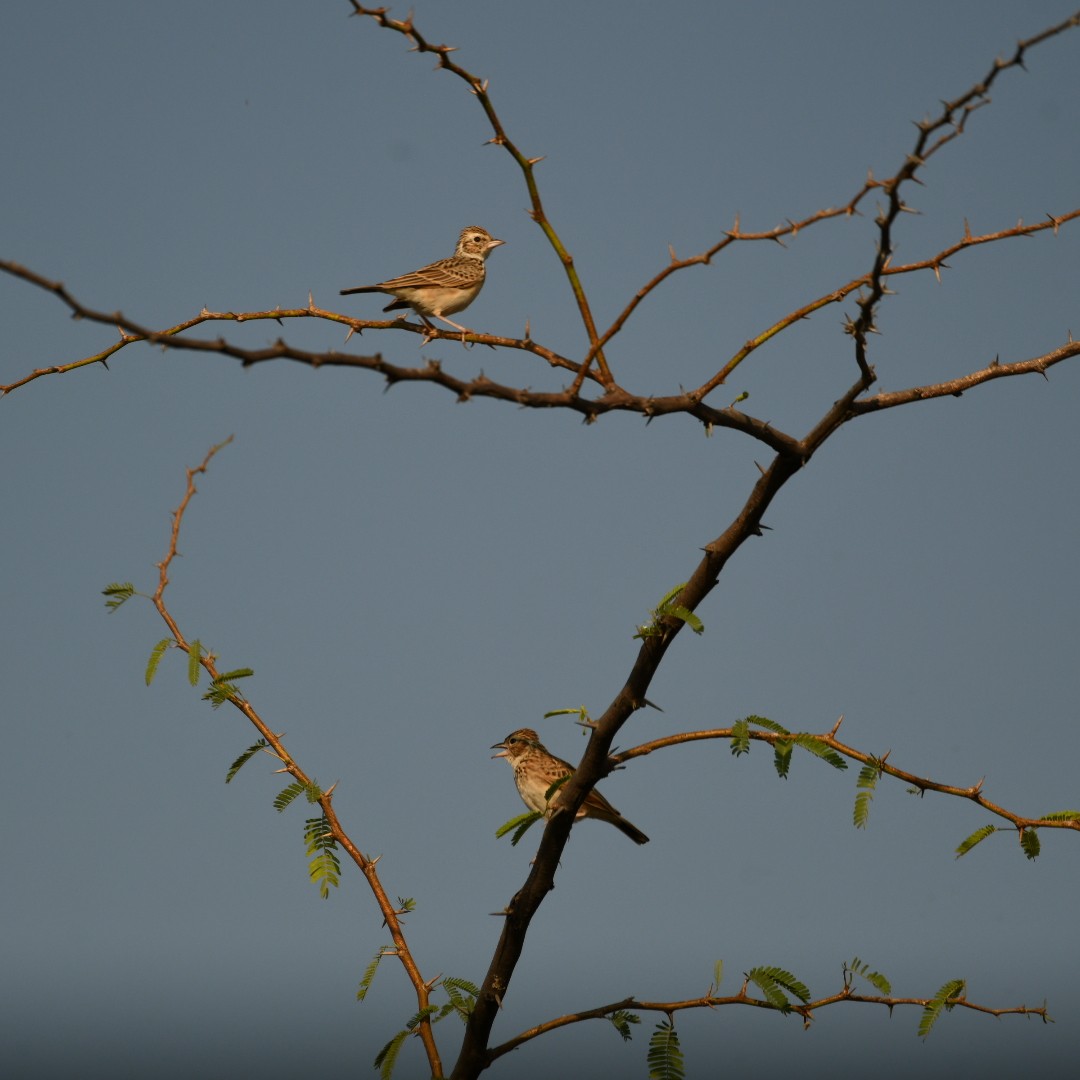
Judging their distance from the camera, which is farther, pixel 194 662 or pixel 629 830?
pixel 629 830

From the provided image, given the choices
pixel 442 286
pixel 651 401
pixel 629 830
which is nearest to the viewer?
pixel 651 401

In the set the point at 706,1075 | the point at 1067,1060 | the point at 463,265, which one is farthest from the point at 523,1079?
the point at 463,265

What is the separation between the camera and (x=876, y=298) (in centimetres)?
334

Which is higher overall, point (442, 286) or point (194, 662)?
point (442, 286)

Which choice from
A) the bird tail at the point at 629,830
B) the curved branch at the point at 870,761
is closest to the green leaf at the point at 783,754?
the curved branch at the point at 870,761

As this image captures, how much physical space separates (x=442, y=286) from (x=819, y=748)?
768 centimetres

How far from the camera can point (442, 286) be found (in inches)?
445

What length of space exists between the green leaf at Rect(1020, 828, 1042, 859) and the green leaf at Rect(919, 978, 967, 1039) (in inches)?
20.7

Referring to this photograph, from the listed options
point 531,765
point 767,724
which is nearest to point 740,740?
point 767,724

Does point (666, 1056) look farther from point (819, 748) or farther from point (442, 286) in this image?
point (442, 286)

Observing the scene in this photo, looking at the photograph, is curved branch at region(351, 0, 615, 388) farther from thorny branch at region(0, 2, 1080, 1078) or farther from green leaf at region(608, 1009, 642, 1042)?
green leaf at region(608, 1009, 642, 1042)

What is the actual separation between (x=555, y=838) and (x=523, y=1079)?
506 feet

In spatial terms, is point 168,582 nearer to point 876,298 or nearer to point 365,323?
point 365,323

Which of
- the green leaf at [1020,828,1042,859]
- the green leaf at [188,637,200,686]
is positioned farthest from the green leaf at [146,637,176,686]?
the green leaf at [1020,828,1042,859]
